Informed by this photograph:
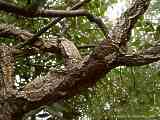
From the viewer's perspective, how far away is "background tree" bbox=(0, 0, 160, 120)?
2.21m

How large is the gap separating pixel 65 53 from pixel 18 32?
0.39 meters

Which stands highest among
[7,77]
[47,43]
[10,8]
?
[10,8]

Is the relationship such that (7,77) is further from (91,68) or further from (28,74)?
(28,74)

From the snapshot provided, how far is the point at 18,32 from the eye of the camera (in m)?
2.73

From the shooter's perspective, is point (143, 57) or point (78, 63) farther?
point (78, 63)

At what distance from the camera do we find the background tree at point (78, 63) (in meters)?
2.21

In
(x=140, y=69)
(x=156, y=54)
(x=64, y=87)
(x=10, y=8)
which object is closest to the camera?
(x=10, y=8)

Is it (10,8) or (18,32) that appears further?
(18,32)

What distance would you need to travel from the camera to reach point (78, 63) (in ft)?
7.84

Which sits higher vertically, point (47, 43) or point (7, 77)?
point (47, 43)

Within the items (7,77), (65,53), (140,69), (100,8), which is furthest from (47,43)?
(100,8)

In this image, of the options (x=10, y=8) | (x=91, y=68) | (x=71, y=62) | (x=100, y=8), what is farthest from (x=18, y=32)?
(x=10, y=8)

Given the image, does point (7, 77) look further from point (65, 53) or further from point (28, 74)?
point (28, 74)

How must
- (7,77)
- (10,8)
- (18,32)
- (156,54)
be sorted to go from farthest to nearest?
(18,32) → (7,77) → (156,54) → (10,8)
